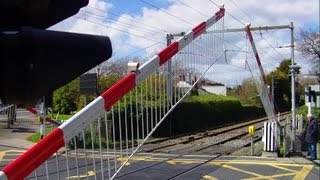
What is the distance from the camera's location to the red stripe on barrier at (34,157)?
126 inches

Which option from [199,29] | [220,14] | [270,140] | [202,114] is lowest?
[270,140]

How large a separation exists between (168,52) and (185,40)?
0.74m

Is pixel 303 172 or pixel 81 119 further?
pixel 303 172

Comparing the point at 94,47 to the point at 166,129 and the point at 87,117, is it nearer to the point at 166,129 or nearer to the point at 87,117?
the point at 87,117

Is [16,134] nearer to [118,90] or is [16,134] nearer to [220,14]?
[220,14]

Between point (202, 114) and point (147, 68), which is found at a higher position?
point (147, 68)

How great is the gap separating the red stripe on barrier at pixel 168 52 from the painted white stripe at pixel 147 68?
0.10 metres

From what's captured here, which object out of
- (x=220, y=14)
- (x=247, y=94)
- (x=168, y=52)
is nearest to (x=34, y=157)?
(x=168, y=52)

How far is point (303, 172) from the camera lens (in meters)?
14.2

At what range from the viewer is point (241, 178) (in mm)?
12930

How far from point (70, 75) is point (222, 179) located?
1002cm

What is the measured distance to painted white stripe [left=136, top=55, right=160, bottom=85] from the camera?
5.09 meters

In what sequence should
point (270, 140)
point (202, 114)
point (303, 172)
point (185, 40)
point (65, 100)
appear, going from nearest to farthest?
1. point (185, 40)
2. point (303, 172)
3. point (270, 140)
4. point (202, 114)
5. point (65, 100)

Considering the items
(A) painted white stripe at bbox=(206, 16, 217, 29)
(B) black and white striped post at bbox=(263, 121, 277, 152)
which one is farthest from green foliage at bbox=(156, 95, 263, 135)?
(A) painted white stripe at bbox=(206, 16, 217, 29)
